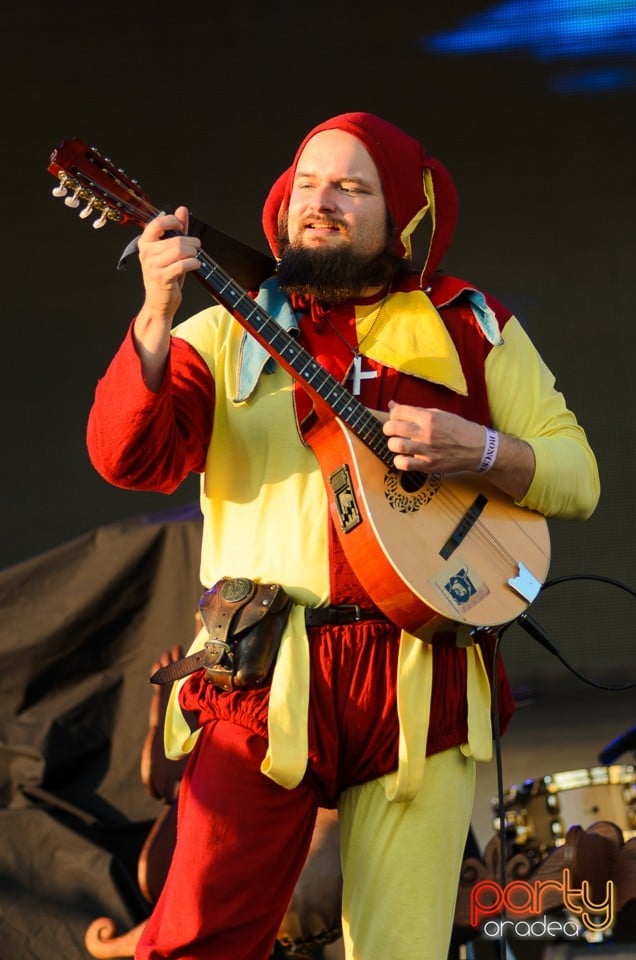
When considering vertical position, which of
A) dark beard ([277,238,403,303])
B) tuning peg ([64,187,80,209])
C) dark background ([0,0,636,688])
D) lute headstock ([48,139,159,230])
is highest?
dark background ([0,0,636,688])

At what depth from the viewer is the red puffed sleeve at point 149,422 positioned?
2102 mm

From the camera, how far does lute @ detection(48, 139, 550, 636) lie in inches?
83.8

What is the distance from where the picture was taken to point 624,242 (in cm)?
443

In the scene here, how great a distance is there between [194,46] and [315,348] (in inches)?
101

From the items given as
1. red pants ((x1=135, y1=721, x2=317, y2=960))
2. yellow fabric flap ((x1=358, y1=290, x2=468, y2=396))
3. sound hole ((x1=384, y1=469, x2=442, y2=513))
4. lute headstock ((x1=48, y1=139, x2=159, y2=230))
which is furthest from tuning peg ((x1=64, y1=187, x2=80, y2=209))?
red pants ((x1=135, y1=721, x2=317, y2=960))

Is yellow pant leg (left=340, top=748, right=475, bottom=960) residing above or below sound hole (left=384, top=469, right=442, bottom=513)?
below

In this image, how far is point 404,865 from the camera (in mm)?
2127

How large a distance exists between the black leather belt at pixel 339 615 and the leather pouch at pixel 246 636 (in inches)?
1.8

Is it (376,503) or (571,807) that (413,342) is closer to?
Result: (376,503)

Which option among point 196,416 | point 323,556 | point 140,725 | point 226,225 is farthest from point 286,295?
point 226,225

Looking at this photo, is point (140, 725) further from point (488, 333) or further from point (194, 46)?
point (194, 46)

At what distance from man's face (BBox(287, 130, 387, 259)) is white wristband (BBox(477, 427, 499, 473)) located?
1.37 ft

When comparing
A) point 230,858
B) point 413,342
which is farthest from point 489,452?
point 230,858

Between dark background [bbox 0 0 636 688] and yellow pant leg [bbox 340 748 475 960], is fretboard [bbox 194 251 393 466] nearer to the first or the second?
yellow pant leg [bbox 340 748 475 960]
